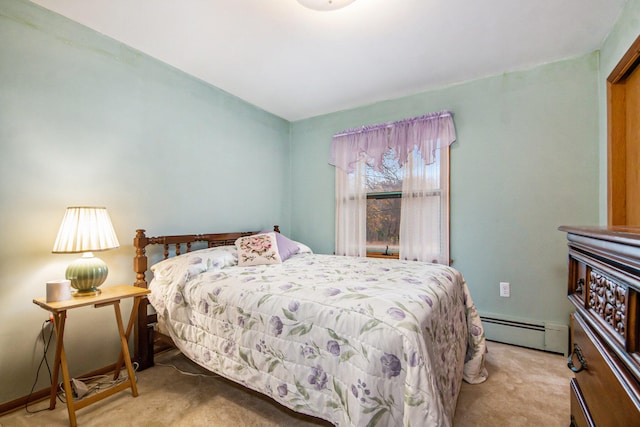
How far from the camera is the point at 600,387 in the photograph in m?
0.87

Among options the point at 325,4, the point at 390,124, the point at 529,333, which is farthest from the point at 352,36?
the point at 529,333

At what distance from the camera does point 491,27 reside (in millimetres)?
2027

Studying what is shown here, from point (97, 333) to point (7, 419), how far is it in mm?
577

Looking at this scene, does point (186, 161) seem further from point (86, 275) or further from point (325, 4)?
point (325, 4)

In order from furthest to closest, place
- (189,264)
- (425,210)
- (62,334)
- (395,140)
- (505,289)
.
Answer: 1. (395,140)
2. (425,210)
3. (505,289)
4. (189,264)
5. (62,334)

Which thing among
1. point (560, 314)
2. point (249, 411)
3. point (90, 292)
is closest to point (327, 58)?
point (90, 292)

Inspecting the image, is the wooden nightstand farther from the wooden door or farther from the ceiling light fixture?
the wooden door

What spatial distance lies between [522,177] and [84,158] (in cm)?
358

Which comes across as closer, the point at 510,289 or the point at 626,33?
the point at 626,33

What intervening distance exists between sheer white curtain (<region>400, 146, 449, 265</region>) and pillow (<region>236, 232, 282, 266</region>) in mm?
1369

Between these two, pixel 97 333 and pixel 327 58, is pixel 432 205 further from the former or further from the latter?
pixel 97 333

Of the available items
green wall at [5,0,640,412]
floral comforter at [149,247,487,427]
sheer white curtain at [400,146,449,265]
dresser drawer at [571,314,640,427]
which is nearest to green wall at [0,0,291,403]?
green wall at [5,0,640,412]

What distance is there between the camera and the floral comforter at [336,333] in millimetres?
1126

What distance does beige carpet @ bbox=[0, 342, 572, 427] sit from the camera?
158 cm
